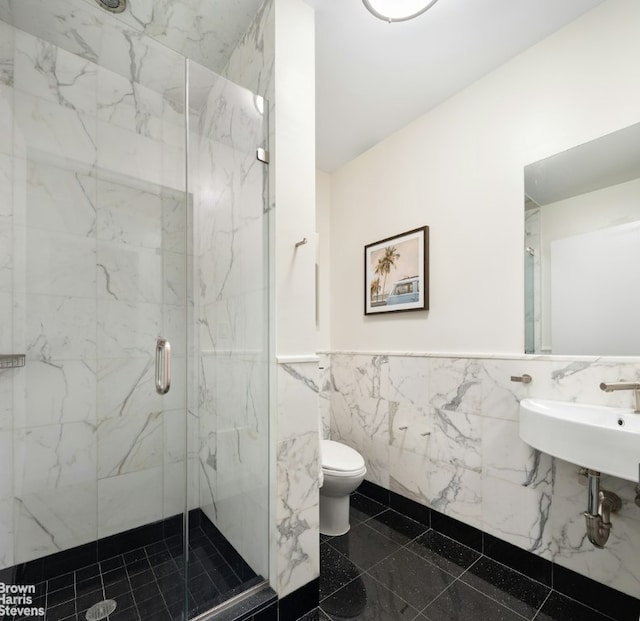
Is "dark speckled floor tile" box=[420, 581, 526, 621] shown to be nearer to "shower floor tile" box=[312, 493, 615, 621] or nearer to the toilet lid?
"shower floor tile" box=[312, 493, 615, 621]

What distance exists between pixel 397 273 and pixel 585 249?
1.00 meters

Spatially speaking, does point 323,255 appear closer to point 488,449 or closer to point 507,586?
point 488,449

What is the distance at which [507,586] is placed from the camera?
1501 mm

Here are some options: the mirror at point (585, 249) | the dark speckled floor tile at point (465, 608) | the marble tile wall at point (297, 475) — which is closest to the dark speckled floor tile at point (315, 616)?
the marble tile wall at point (297, 475)

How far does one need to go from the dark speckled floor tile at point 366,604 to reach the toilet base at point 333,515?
0.37m

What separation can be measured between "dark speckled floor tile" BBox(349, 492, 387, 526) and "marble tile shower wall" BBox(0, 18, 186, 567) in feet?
3.55

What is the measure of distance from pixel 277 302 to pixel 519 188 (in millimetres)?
1331

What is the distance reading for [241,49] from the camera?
1611 mm

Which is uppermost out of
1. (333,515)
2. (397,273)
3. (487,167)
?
(487,167)

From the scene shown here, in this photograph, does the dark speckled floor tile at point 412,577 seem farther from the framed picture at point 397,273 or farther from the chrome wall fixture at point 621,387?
the framed picture at point 397,273

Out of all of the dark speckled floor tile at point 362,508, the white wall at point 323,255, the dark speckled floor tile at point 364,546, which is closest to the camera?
the dark speckled floor tile at point 364,546

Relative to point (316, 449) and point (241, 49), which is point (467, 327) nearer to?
point (316, 449)

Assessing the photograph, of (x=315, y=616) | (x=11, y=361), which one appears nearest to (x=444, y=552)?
(x=315, y=616)

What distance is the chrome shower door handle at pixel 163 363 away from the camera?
4.35 ft
